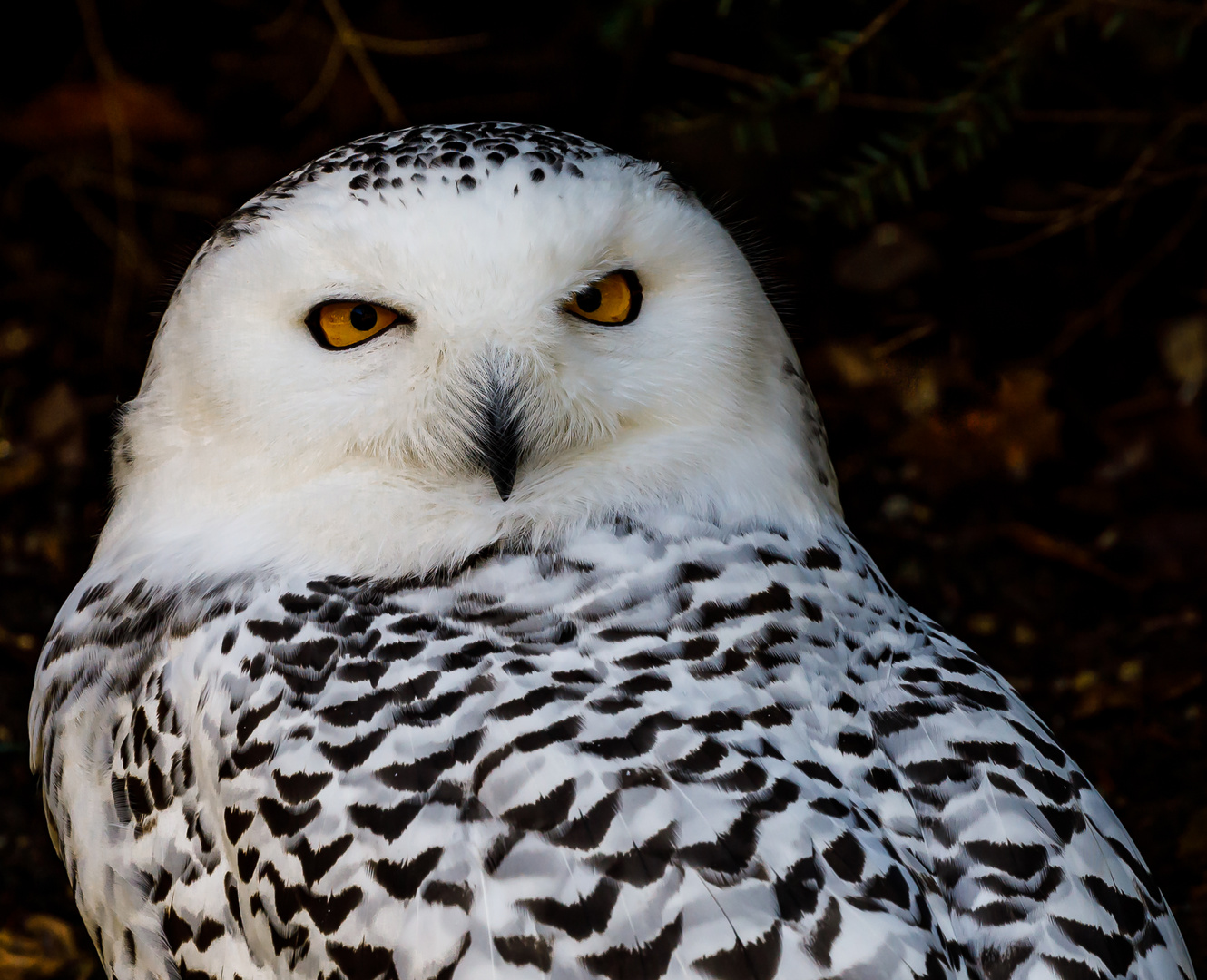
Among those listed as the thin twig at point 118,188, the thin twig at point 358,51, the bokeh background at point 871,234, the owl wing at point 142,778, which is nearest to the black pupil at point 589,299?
the owl wing at point 142,778

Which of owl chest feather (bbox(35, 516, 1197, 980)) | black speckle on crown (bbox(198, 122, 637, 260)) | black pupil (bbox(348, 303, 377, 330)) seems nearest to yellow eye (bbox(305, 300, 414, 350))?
black pupil (bbox(348, 303, 377, 330))

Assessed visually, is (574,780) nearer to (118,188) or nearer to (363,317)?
(363,317)

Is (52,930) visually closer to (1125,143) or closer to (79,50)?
(79,50)

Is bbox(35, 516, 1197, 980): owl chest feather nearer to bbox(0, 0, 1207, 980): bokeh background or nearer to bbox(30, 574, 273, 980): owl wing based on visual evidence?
bbox(30, 574, 273, 980): owl wing

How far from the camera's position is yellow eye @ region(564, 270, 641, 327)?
1408 millimetres

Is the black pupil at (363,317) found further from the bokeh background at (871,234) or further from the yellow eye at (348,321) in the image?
the bokeh background at (871,234)

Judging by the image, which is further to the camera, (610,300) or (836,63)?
(836,63)

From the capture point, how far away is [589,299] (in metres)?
1.41

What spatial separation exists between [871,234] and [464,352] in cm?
218

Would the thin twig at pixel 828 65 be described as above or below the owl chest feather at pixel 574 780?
above

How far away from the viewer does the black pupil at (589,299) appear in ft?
4.60

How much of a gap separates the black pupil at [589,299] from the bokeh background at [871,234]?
42.3 inches

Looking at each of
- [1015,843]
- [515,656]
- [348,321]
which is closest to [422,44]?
[348,321]

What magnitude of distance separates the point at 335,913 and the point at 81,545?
196 cm
